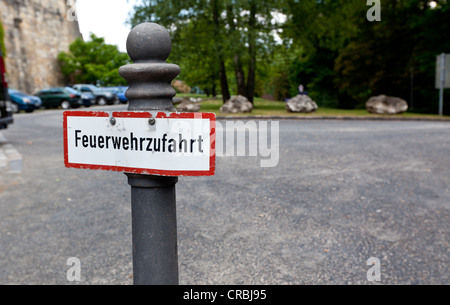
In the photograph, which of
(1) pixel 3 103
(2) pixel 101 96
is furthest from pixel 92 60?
(1) pixel 3 103

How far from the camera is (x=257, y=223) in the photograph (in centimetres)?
394

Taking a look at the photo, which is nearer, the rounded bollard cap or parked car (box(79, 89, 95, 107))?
the rounded bollard cap

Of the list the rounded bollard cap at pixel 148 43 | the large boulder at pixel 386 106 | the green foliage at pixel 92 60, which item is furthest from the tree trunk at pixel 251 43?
the green foliage at pixel 92 60

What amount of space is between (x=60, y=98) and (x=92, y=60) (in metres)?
16.7

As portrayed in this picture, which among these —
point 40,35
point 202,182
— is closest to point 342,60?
point 202,182

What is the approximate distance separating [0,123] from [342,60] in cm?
2309

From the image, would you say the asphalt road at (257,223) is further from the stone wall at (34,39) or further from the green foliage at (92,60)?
the green foliage at (92,60)

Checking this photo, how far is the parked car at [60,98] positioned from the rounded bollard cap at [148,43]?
27.3 metres

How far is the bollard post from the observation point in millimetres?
1354

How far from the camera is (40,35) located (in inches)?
1602

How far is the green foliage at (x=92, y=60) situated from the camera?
40.8 metres

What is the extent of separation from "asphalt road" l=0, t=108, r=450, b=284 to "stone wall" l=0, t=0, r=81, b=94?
35.6 metres

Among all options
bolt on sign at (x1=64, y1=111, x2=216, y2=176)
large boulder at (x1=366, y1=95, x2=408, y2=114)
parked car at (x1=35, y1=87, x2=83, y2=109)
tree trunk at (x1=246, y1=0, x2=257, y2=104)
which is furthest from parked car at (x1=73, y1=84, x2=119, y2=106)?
bolt on sign at (x1=64, y1=111, x2=216, y2=176)

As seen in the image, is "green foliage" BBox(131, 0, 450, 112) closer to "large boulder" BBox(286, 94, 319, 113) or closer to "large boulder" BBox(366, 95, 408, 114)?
"large boulder" BBox(286, 94, 319, 113)
